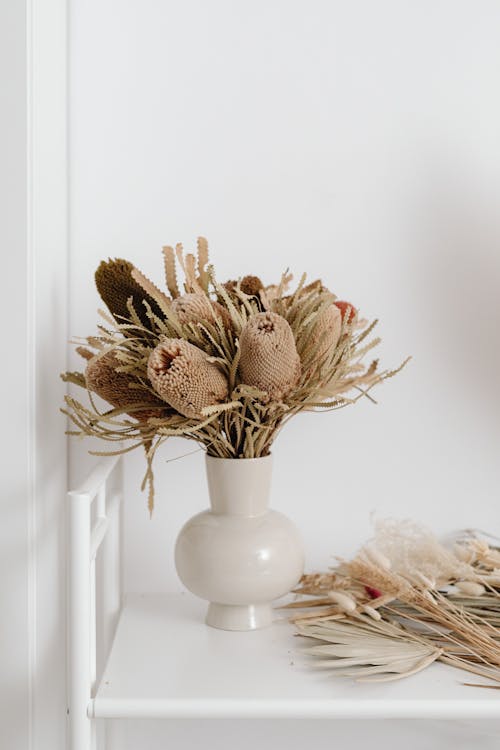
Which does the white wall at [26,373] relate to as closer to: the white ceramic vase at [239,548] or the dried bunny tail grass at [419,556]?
the white ceramic vase at [239,548]

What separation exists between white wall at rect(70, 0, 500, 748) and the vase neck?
0.74ft

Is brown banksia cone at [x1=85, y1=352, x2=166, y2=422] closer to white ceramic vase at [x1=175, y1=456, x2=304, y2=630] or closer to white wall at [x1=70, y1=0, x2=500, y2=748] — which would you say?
white ceramic vase at [x1=175, y1=456, x2=304, y2=630]

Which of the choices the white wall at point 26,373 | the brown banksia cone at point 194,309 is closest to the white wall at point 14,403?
the white wall at point 26,373

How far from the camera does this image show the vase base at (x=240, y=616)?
1.02 m

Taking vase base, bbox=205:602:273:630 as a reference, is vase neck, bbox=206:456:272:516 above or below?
above

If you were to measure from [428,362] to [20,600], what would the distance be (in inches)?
26.7

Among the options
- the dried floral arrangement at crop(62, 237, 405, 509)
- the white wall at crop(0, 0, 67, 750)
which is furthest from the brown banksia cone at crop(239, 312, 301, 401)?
the white wall at crop(0, 0, 67, 750)

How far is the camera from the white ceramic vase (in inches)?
38.3

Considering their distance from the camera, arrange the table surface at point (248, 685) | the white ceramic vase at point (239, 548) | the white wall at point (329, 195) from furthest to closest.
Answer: the white wall at point (329, 195) < the white ceramic vase at point (239, 548) < the table surface at point (248, 685)

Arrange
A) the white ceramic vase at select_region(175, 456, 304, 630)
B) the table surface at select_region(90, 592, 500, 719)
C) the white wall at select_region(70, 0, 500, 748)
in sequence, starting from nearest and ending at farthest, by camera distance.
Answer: the table surface at select_region(90, 592, 500, 719)
the white ceramic vase at select_region(175, 456, 304, 630)
the white wall at select_region(70, 0, 500, 748)

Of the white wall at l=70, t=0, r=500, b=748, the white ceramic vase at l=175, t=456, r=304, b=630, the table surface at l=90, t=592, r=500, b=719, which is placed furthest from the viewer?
the white wall at l=70, t=0, r=500, b=748

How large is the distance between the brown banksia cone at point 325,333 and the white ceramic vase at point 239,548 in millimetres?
161

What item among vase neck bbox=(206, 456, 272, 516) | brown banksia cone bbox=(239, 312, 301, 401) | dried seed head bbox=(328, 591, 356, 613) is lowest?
dried seed head bbox=(328, 591, 356, 613)

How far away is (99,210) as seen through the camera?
121 centimetres
